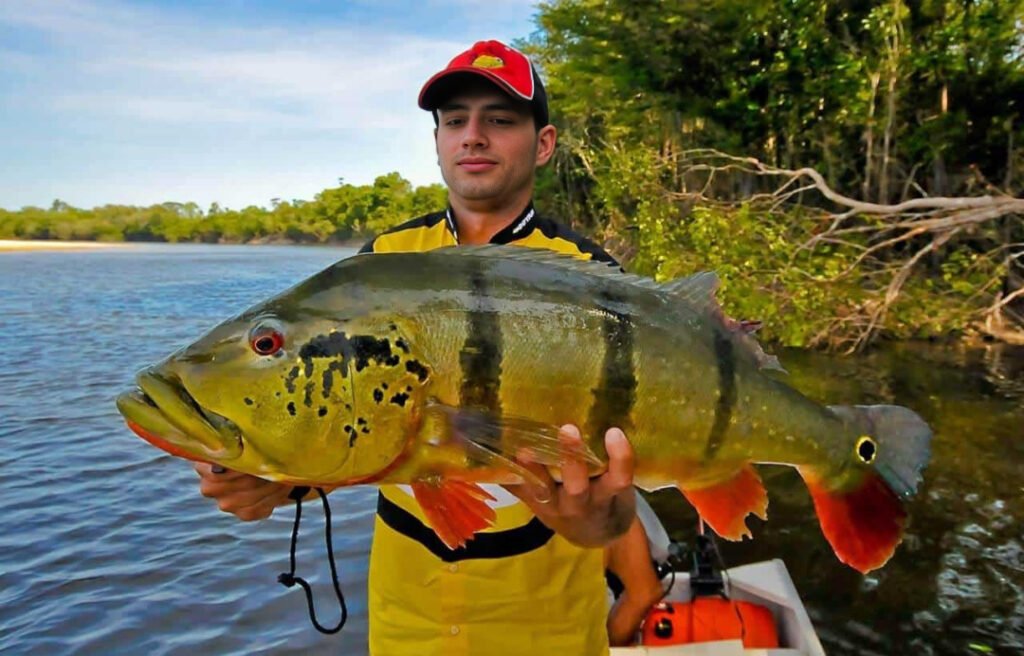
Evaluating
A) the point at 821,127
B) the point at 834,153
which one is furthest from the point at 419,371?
the point at 834,153

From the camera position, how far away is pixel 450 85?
8.71 ft

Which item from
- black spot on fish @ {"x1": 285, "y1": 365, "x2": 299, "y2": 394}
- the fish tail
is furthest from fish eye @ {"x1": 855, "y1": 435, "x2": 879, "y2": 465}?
black spot on fish @ {"x1": 285, "y1": 365, "x2": 299, "y2": 394}

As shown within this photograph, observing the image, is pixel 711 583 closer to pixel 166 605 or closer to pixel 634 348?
pixel 634 348

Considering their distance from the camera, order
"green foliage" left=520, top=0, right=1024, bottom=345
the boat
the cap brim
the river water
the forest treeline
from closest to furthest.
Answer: the cap brim → the boat → the river water → the forest treeline → "green foliage" left=520, top=0, right=1024, bottom=345

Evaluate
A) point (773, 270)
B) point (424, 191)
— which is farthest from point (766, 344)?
point (424, 191)

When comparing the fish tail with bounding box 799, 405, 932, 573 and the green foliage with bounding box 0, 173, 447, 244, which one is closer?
the fish tail with bounding box 799, 405, 932, 573

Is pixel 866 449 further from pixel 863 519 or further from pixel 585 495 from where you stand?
pixel 585 495

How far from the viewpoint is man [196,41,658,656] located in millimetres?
2049

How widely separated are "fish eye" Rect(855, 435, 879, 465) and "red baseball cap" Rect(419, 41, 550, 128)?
4.84 feet

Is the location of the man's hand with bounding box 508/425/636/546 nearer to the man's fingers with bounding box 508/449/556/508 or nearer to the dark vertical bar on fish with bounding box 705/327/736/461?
the man's fingers with bounding box 508/449/556/508

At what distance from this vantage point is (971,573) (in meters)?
7.08

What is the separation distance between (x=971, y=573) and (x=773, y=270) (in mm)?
7369

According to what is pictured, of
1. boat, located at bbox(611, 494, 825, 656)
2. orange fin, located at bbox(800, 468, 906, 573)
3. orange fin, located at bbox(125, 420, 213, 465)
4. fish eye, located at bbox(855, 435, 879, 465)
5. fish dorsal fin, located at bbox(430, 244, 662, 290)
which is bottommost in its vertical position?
boat, located at bbox(611, 494, 825, 656)

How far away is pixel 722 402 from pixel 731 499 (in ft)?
1.04
